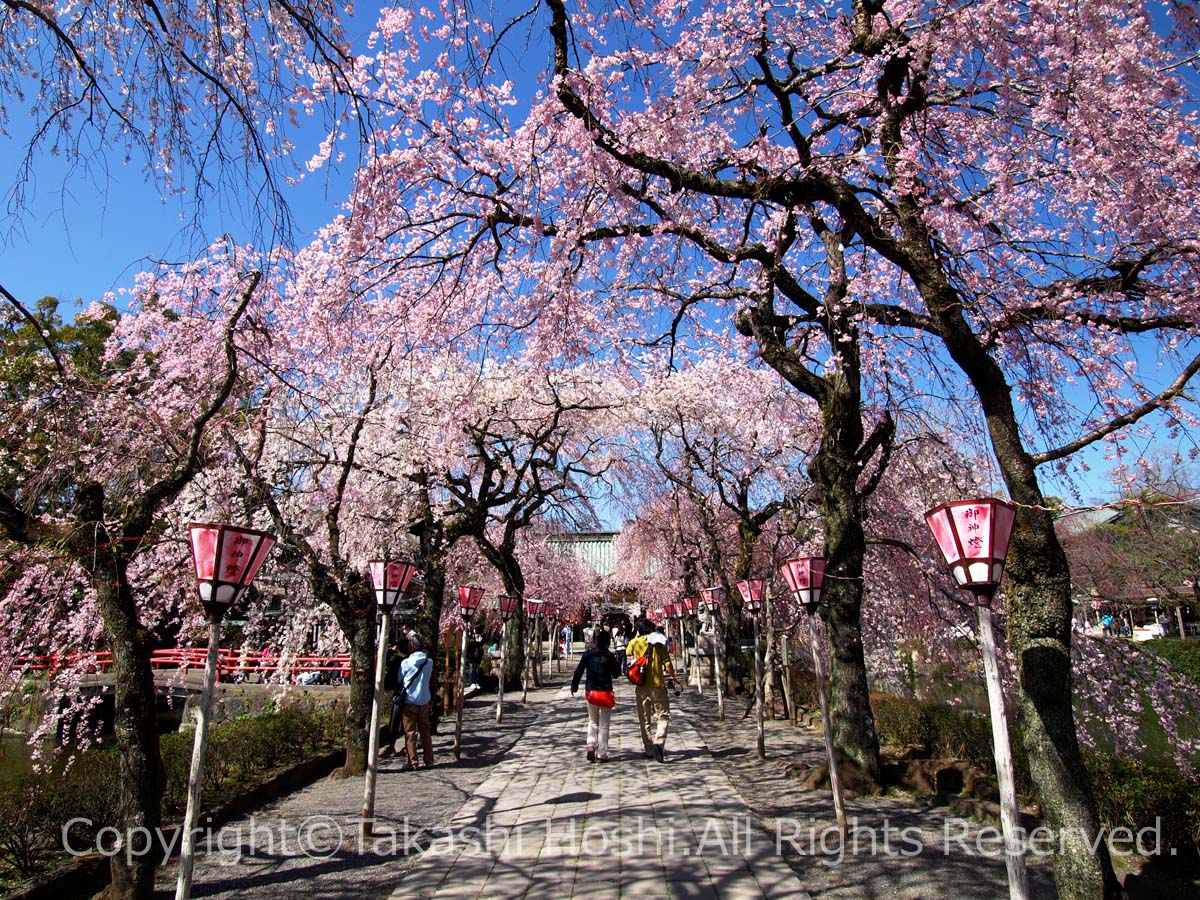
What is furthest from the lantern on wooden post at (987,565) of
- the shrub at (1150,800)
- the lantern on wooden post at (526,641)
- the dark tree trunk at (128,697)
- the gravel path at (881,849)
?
the lantern on wooden post at (526,641)

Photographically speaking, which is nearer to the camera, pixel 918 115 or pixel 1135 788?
pixel 1135 788

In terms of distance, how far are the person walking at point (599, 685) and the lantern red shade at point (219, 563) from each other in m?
5.47

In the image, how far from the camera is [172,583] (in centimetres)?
834

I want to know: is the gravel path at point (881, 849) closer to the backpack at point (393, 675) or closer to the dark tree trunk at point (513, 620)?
the backpack at point (393, 675)

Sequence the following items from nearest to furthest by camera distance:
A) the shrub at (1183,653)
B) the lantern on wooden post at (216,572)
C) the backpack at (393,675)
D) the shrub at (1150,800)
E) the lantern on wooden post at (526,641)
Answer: the lantern on wooden post at (216,572), the shrub at (1150,800), the backpack at (393,675), the lantern on wooden post at (526,641), the shrub at (1183,653)

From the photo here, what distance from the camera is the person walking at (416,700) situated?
30.1 ft

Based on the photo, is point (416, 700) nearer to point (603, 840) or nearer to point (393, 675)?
point (393, 675)

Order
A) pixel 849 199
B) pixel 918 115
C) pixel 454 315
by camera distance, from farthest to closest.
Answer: pixel 454 315 < pixel 918 115 < pixel 849 199

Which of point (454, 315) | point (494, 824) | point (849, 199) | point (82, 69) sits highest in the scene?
point (454, 315)

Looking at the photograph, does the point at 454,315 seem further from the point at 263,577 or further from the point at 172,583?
the point at 263,577

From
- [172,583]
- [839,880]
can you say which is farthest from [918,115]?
[172,583]

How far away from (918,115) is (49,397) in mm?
7173

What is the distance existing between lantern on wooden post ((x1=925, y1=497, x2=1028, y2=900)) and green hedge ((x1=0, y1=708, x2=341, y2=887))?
6.69 metres

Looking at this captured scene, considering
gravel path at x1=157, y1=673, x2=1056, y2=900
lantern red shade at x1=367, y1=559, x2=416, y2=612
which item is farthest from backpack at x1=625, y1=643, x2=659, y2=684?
lantern red shade at x1=367, y1=559, x2=416, y2=612
